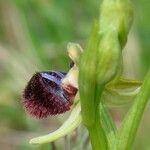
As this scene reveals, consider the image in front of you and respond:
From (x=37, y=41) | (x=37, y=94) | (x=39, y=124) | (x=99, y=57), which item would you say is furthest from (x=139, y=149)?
(x=99, y=57)

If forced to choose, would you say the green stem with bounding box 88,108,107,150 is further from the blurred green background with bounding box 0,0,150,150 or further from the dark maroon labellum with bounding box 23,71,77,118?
the blurred green background with bounding box 0,0,150,150

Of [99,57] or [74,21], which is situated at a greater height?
A: [99,57]

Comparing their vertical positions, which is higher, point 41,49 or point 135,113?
point 135,113

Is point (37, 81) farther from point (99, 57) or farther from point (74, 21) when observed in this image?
point (74, 21)

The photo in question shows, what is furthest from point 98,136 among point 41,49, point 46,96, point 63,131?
point 41,49

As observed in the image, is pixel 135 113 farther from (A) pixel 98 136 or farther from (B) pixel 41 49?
(B) pixel 41 49

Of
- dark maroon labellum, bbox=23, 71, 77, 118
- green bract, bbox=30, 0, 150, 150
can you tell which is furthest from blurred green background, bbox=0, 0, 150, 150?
green bract, bbox=30, 0, 150, 150
